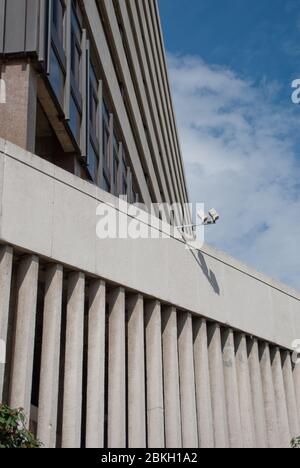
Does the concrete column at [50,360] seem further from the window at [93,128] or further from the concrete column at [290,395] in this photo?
the concrete column at [290,395]

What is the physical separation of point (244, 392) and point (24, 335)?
7.06 m

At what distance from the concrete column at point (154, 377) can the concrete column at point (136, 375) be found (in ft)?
0.92

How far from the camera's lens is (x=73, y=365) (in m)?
12.2

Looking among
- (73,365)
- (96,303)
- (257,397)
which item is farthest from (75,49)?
(257,397)

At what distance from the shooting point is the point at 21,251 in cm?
1185

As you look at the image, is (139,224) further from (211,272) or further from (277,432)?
(277,432)

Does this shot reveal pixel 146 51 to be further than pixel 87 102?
Yes

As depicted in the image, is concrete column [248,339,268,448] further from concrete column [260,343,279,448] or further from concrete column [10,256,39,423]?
concrete column [10,256,39,423]

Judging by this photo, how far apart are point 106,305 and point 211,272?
3.27 metres

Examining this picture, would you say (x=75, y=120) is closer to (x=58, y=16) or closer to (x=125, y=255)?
(x=58, y=16)

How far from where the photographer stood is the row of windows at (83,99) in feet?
56.4

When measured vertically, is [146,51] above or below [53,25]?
above

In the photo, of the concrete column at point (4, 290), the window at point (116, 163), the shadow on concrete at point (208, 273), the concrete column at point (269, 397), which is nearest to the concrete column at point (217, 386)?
the shadow on concrete at point (208, 273)
